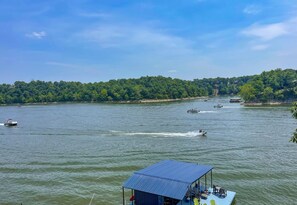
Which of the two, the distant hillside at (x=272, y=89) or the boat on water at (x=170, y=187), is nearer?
the boat on water at (x=170, y=187)

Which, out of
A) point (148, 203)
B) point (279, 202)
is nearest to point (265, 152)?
point (279, 202)

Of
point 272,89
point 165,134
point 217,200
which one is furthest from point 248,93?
point 217,200

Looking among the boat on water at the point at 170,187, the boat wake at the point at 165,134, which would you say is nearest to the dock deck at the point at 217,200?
the boat on water at the point at 170,187

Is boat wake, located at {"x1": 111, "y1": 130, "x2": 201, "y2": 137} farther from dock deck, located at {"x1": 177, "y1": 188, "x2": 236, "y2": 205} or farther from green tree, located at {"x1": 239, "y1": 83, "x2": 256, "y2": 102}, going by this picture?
green tree, located at {"x1": 239, "y1": 83, "x2": 256, "y2": 102}

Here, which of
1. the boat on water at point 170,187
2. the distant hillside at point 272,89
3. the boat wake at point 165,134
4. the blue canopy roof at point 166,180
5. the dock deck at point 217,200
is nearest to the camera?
the blue canopy roof at point 166,180

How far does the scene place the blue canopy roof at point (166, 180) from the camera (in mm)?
20812

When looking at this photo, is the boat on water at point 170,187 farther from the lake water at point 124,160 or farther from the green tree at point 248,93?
the green tree at point 248,93

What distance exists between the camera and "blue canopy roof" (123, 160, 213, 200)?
68.3ft

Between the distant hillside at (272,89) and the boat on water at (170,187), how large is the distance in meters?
127

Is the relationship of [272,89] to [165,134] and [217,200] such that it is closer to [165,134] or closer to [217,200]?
[165,134]

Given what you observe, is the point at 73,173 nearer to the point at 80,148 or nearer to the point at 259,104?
the point at 80,148

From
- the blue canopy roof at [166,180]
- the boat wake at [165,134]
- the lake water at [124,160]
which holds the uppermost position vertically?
the blue canopy roof at [166,180]

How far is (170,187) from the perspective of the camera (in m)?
21.2

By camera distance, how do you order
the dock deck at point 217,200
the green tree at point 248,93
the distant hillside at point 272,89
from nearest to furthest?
the dock deck at point 217,200, the distant hillside at point 272,89, the green tree at point 248,93
